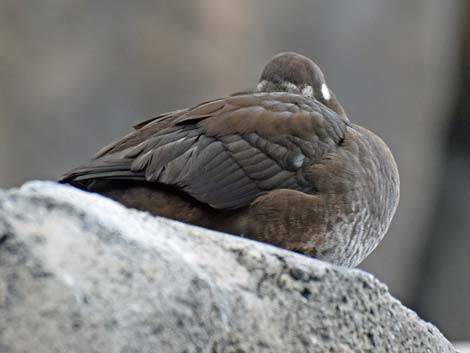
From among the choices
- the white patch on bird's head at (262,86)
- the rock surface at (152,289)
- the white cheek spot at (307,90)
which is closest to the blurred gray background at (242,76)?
the white patch on bird's head at (262,86)

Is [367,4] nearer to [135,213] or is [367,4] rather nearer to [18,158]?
Answer: [18,158]

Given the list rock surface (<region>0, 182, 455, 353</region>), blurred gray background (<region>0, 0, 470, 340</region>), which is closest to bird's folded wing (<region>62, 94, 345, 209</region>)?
rock surface (<region>0, 182, 455, 353</region>)

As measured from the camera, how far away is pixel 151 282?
250 centimetres

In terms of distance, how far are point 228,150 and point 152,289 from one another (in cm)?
136

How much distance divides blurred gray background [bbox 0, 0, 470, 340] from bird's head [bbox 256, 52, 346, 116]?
425 cm

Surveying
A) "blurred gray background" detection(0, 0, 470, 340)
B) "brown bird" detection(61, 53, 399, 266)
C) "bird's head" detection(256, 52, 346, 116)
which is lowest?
"blurred gray background" detection(0, 0, 470, 340)

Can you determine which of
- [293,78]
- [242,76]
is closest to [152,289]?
[293,78]

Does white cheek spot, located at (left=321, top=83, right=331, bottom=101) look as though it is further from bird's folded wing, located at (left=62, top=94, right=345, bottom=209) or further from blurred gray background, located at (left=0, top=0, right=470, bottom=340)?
blurred gray background, located at (left=0, top=0, right=470, bottom=340)

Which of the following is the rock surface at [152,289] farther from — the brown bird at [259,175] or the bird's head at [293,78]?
the bird's head at [293,78]

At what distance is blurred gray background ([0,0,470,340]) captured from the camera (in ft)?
29.4

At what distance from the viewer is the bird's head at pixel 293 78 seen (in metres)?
4.61

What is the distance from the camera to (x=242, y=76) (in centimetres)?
939

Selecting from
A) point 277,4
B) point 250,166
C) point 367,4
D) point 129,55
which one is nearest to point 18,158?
point 129,55

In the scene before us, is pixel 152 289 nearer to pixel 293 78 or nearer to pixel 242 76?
pixel 293 78
